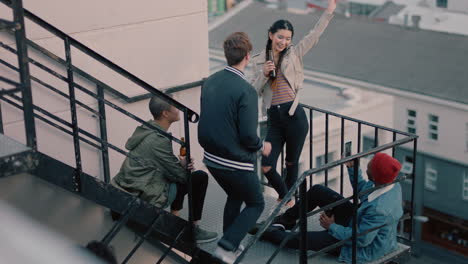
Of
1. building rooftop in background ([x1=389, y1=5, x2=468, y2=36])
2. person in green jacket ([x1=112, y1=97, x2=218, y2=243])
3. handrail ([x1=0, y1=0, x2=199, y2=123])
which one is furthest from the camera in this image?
building rooftop in background ([x1=389, y1=5, x2=468, y2=36])

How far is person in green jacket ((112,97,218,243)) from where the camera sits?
5582 millimetres

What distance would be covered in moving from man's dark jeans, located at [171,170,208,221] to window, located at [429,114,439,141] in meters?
37.3

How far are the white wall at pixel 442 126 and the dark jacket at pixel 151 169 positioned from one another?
36663 mm

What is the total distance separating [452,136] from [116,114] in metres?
36.2

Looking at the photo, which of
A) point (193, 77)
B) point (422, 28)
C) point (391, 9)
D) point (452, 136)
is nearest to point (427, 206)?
point (452, 136)

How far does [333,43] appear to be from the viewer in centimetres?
4853

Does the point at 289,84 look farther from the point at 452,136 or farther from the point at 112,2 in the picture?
the point at 452,136

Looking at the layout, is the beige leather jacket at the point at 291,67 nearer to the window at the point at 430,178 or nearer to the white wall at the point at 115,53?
the white wall at the point at 115,53

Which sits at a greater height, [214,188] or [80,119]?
[80,119]

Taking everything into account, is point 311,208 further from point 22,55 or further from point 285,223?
point 22,55

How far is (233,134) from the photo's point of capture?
511cm

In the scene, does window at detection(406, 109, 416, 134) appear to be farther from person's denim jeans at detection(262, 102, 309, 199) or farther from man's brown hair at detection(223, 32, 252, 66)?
man's brown hair at detection(223, 32, 252, 66)

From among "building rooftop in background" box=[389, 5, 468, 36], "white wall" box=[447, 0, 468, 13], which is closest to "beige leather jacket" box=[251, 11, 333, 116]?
"building rooftop in background" box=[389, 5, 468, 36]

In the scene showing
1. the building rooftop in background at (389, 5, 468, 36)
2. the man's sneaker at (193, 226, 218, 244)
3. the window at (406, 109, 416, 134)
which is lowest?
the window at (406, 109, 416, 134)
